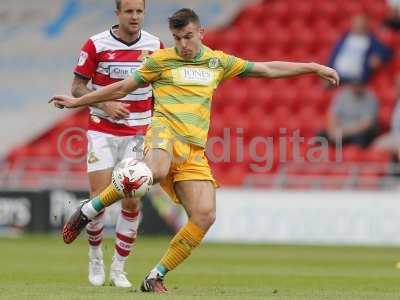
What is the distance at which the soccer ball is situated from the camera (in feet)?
29.9

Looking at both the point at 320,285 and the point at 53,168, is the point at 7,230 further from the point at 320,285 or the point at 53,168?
the point at 320,285

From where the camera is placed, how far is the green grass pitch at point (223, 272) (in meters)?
9.49

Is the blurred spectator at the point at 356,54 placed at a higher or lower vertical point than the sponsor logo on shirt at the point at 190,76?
higher

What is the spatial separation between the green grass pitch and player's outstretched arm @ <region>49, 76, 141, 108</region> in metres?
1.47

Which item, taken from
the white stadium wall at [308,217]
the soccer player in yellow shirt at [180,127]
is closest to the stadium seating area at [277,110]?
the white stadium wall at [308,217]

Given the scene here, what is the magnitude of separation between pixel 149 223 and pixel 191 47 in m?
10.9

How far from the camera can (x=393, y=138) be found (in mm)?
20359

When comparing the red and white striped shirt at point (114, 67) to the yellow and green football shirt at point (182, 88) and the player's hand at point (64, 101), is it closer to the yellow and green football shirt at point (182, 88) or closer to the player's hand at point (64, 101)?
the player's hand at point (64, 101)

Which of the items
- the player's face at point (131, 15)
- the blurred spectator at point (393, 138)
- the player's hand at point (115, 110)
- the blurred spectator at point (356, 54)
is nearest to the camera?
the player's hand at point (115, 110)

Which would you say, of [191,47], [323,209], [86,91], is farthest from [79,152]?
[191,47]

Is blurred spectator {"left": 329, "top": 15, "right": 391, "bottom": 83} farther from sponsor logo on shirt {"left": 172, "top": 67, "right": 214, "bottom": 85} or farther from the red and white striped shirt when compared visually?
sponsor logo on shirt {"left": 172, "top": 67, "right": 214, "bottom": 85}

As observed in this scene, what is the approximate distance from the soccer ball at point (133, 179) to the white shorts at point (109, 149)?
1361mm

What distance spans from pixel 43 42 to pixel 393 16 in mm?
8014

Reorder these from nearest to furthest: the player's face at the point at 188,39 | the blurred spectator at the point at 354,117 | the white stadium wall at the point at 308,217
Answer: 1. the player's face at the point at 188,39
2. the white stadium wall at the point at 308,217
3. the blurred spectator at the point at 354,117
